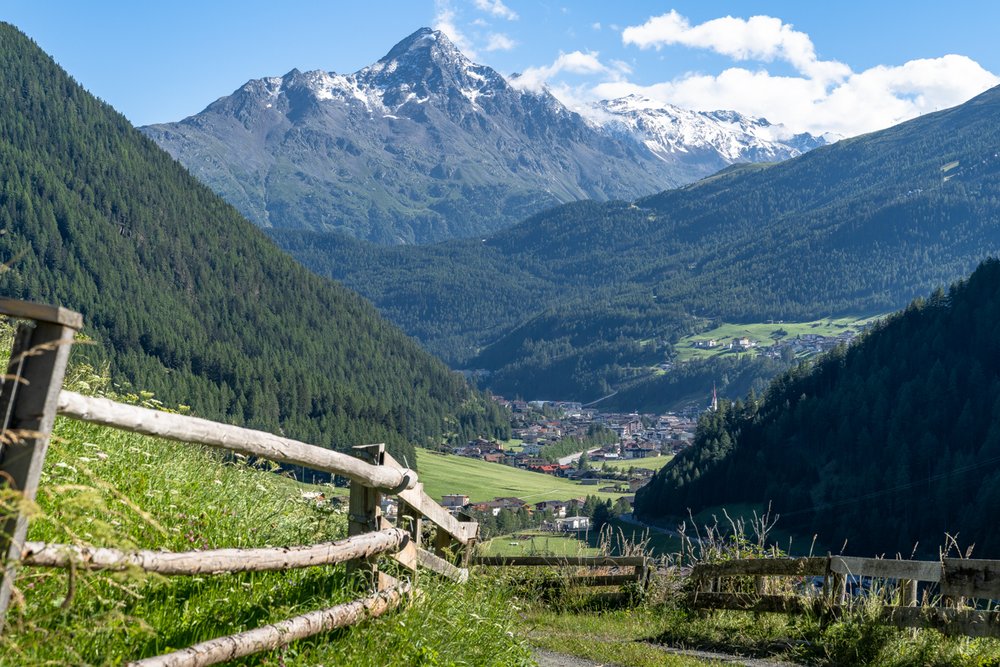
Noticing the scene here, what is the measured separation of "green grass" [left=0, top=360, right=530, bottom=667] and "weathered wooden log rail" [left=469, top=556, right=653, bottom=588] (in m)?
7.59

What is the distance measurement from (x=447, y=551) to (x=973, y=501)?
433ft

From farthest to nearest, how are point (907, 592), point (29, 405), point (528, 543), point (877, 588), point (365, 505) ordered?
point (528, 543)
point (877, 588)
point (907, 592)
point (365, 505)
point (29, 405)

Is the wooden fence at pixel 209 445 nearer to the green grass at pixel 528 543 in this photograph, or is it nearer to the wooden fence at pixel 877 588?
the wooden fence at pixel 877 588

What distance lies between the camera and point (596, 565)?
18.8 m

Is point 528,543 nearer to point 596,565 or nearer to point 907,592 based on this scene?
point 596,565

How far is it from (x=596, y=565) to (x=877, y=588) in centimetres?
678

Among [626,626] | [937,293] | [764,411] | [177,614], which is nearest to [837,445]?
[764,411]

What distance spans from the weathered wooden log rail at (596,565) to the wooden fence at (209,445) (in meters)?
7.63

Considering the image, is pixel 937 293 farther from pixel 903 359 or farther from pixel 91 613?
pixel 91 613

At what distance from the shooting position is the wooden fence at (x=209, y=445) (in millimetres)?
4371

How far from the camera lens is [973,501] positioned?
12675 centimetres

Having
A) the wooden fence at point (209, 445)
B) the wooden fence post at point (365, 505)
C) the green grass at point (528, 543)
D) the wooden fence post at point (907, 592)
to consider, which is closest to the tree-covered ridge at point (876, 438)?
the green grass at point (528, 543)

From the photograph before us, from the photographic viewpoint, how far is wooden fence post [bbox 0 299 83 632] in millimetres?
4344

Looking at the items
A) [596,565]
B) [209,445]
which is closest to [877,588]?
[596,565]
